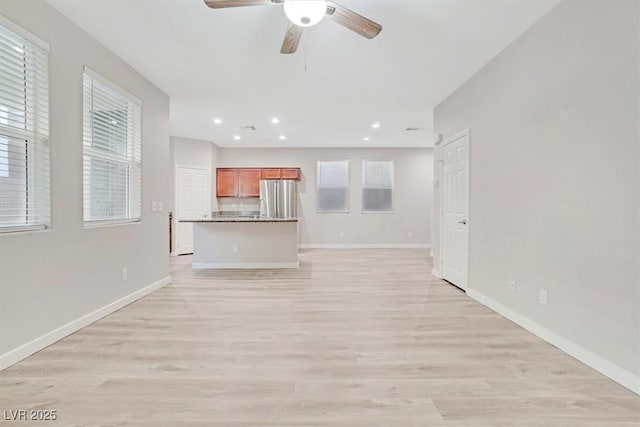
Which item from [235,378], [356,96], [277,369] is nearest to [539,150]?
[356,96]

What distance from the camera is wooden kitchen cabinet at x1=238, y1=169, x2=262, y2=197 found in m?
7.66

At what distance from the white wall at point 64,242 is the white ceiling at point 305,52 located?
0.73 feet

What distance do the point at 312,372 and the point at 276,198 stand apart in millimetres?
5828

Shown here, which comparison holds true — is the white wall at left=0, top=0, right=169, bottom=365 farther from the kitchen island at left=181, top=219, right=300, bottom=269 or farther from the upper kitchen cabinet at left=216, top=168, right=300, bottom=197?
the upper kitchen cabinet at left=216, top=168, right=300, bottom=197

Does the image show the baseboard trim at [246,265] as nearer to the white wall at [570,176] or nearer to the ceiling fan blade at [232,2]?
the white wall at [570,176]

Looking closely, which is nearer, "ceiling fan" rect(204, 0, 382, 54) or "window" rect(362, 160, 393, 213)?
"ceiling fan" rect(204, 0, 382, 54)

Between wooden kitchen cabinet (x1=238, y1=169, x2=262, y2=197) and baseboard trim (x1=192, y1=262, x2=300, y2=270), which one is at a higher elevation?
wooden kitchen cabinet (x1=238, y1=169, x2=262, y2=197)

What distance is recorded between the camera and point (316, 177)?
25.9ft

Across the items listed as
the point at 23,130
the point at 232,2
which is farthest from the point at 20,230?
the point at 232,2

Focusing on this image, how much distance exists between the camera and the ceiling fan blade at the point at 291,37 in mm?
2178

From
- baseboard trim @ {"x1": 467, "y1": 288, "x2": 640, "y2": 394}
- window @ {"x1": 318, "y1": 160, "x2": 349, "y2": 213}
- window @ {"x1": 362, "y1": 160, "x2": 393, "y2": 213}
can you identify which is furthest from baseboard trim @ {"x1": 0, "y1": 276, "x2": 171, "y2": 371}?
window @ {"x1": 362, "y1": 160, "x2": 393, "y2": 213}

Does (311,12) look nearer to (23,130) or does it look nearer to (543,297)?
(23,130)

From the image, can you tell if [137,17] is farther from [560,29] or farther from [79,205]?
[560,29]

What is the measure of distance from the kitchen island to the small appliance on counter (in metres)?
A: 2.04
